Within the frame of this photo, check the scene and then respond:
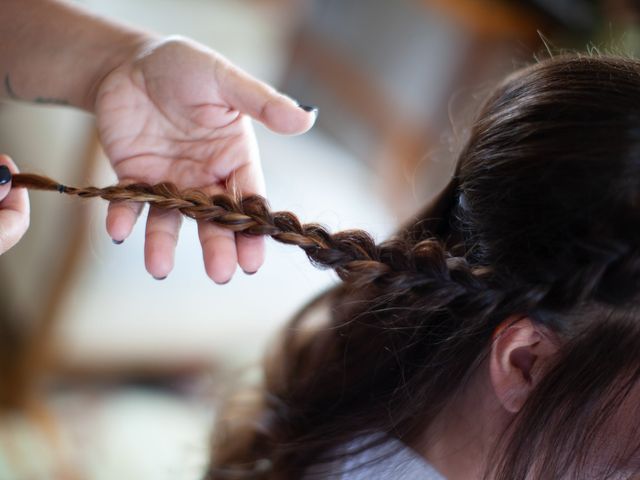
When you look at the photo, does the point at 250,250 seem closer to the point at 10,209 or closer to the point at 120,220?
the point at 120,220

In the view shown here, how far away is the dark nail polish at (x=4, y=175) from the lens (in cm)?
92

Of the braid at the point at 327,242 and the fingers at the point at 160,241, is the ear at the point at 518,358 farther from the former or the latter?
the fingers at the point at 160,241

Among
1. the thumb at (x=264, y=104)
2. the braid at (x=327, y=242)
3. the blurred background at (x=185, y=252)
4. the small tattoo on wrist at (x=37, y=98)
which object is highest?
Answer: the thumb at (x=264, y=104)

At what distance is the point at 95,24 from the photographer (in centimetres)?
108

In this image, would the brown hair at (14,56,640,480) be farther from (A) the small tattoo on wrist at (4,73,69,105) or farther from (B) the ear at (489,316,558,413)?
(A) the small tattoo on wrist at (4,73,69,105)

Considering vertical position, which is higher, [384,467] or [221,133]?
[221,133]

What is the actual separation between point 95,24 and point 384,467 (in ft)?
2.39

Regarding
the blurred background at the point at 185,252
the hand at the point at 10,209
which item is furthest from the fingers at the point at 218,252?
the blurred background at the point at 185,252

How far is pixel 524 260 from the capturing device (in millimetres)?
810

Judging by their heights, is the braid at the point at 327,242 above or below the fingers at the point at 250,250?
above

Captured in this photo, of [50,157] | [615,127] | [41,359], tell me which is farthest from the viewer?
[50,157]

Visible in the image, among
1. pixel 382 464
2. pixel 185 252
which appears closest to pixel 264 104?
pixel 382 464

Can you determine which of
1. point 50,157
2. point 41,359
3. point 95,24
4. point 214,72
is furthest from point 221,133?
point 50,157

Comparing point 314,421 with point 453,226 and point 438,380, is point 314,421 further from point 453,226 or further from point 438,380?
point 453,226
